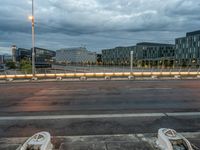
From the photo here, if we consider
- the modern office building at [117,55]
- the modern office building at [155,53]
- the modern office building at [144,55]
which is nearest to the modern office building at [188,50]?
the modern office building at [144,55]

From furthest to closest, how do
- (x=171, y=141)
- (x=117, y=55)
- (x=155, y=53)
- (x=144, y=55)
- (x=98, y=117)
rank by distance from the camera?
(x=117, y=55) → (x=144, y=55) → (x=155, y=53) → (x=98, y=117) → (x=171, y=141)

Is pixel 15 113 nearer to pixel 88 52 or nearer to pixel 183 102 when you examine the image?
pixel 183 102

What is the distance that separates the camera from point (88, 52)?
179625 mm

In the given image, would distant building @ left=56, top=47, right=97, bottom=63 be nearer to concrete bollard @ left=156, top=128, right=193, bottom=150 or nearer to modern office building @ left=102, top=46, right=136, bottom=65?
modern office building @ left=102, top=46, right=136, bottom=65

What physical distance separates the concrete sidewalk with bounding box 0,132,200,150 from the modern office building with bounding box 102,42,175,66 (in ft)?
329

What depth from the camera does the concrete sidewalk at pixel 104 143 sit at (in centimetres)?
483

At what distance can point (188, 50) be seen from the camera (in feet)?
342

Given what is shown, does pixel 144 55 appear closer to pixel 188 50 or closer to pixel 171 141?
pixel 188 50

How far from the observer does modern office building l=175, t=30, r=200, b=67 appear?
324 feet

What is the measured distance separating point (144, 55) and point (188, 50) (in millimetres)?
45240

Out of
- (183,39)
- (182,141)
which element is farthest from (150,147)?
(183,39)

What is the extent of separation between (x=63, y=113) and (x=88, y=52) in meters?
172

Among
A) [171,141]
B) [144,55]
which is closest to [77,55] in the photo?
[144,55]

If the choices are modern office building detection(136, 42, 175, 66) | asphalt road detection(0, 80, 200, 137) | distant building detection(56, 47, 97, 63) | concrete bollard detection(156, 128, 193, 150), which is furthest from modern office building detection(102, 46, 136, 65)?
concrete bollard detection(156, 128, 193, 150)
